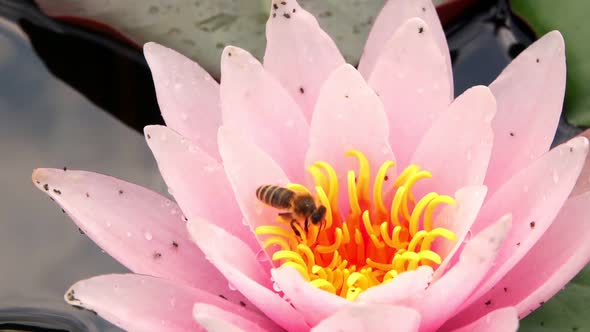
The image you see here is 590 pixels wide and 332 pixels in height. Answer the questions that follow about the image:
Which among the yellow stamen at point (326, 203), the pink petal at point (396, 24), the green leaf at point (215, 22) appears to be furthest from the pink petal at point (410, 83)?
the green leaf at point (215, 22)

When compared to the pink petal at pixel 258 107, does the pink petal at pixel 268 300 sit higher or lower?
lower

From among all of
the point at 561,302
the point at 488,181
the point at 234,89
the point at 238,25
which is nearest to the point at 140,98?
the point at 238,25

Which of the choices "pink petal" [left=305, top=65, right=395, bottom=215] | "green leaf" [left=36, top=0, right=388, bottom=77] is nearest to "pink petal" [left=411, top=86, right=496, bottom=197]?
"pink petal" [left=305, top=65, right=395, bottom=215]

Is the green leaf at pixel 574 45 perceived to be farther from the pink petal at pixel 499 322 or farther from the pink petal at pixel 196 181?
the pink petal at pixel 196 181

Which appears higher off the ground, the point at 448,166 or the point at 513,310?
the point at 448,166

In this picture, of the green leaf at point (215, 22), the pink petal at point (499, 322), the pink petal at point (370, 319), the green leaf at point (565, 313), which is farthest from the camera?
the green leaf at point (215, 22)

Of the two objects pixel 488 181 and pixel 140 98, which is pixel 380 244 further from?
pixel 140 98
